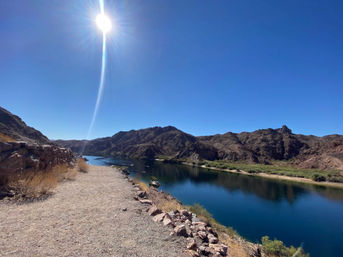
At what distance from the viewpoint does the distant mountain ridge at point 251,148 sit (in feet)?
206

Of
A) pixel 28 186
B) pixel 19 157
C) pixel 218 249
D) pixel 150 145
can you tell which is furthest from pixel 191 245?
pixel 150 145

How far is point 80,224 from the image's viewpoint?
4359 millimetres

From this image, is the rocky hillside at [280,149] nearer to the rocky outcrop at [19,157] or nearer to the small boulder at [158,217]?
the small boulder at [158,217]

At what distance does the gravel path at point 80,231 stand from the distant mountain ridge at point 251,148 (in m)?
65.6

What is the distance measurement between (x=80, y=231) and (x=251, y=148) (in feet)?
351

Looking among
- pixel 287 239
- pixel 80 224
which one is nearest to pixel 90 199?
pixel 80 224

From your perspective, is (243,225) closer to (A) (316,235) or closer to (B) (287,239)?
(B) (287,239)

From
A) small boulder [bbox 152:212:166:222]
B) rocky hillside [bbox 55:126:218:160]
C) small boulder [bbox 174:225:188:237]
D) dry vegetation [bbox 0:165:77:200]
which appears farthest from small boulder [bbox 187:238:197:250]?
rocky hillside [bbox 55:126:218:160]

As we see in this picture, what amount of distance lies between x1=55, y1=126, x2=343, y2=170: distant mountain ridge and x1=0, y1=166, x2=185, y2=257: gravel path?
215 feet

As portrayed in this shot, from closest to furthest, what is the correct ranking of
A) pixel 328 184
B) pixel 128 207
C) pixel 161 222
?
pixel 161 222 < pixel 128 207 < pixel 328 184

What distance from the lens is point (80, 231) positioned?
400cm

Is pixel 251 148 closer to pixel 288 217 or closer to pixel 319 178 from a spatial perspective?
pixel 319 178

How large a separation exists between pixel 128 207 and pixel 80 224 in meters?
1.77

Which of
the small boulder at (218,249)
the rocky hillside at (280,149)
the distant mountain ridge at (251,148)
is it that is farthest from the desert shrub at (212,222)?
the rocky hillside at (280,149)
